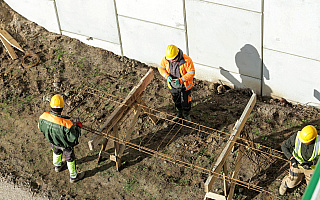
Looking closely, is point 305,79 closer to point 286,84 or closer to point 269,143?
point 286,84

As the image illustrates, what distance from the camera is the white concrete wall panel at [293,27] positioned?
31.8 feet

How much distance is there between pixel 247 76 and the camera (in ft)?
37.5

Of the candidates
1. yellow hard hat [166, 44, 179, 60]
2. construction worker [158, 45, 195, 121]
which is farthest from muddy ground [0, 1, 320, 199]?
yellow hard hat [166, 44, 179, 60]

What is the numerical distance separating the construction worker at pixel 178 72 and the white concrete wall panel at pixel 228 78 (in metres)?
1.55

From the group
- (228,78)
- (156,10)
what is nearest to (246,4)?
(228,78)

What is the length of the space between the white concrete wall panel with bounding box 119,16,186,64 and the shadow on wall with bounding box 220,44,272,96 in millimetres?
1359

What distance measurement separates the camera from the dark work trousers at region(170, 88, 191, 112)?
1048 centimetres

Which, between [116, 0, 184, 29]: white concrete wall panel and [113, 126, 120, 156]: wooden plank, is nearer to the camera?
[113, 126, 120, 156]: wooden plank

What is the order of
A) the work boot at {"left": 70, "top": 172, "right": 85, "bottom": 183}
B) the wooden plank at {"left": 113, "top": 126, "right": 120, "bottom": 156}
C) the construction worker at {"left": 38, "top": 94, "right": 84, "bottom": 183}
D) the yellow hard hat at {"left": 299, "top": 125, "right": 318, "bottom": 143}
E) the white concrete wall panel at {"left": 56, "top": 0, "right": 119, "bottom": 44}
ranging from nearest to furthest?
1. the yellow hard hat at {"left": 299, "top": 125, "right": 318, "bottom": 143}
2. the construction worker at {"left": 38, "top": 94, "right": 84, "bottom": 183}
3. the wooden plank at {"left": 113, "top": 126, "right": 120, "bottom": 156}
4. the work boot at {"left": 70, "top": 172, "right": 85, "bottom": 183}
5. the white concrete wall panel at {"left": 56, "top": 0, "right": 119, "bottom": 44}

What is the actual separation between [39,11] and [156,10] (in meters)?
3.92

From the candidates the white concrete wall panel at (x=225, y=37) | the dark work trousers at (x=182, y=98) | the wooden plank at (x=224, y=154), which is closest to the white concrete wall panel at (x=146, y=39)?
the white concrete wall panel at (x=225, y=37)

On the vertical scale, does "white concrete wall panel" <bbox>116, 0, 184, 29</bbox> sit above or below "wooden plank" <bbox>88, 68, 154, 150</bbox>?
above

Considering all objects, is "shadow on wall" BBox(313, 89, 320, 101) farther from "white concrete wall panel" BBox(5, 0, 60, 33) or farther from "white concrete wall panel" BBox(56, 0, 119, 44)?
"white concrete wall panel" BBox(5, 0, 60, 33)

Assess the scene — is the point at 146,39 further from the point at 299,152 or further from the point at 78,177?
the point at 299,152
